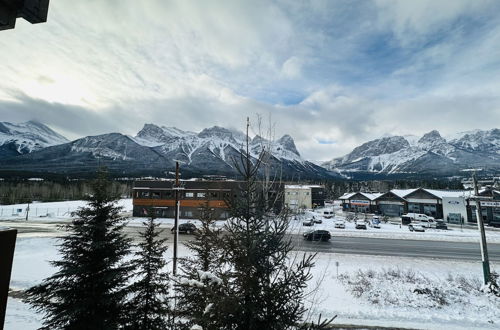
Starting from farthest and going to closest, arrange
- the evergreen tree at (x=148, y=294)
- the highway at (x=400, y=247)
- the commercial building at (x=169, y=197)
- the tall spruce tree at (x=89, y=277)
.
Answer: the commercial building at (x=169, y=197) < the highway at (x=400, y=247) < the evergreen tree at (x=148, y=294) < the tall spruce tree at (x=89, y=277)

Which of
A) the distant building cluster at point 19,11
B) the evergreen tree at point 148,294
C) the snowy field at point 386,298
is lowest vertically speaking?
the snowy field at point 386,298

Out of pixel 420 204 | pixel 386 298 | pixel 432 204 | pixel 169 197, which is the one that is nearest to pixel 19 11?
pixel 386 298

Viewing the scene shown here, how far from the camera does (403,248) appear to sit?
28.2 metres

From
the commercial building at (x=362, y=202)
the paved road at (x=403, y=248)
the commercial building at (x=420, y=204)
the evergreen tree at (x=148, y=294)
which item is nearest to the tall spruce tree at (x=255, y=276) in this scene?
the evergreen tree at (x=148, y=294)

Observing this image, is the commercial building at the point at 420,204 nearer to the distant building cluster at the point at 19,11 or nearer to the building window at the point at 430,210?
the building window at the point at 430,210

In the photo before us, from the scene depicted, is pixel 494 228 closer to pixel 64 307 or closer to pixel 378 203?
pixel 378 203

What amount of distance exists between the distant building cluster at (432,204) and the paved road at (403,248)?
2144 centimetres

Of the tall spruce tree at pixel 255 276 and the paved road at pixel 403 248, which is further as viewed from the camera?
the paved road at pixel 403 248

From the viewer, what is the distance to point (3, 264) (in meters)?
1.76

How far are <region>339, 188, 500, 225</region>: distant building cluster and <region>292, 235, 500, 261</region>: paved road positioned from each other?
21443 mm

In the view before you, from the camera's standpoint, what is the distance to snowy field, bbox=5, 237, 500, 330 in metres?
12.6

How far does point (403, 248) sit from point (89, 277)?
3228 centimetres

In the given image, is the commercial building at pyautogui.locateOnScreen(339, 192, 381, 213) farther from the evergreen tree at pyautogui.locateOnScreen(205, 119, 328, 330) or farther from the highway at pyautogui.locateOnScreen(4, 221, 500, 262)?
the evergreen tree at pyautogui.locateOnScreen(205, 119, 328, 330)

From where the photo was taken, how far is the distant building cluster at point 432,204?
4881 cm
